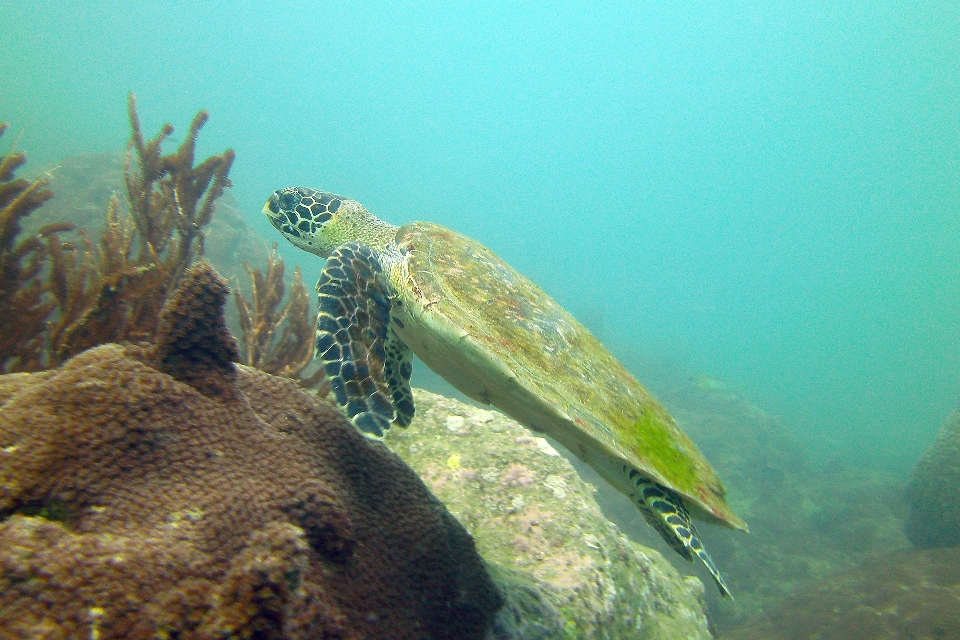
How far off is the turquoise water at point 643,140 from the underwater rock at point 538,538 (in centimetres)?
2922

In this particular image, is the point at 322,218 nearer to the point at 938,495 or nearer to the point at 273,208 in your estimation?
the point at 273,208

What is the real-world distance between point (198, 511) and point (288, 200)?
4.00 m

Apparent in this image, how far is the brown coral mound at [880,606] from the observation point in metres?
6.00

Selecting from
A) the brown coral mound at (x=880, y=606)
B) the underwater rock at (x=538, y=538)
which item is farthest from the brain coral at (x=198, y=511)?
the brown coral mound at (x=880, y=606)

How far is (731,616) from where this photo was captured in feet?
29.8

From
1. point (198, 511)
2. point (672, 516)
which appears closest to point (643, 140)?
point (672, 516)

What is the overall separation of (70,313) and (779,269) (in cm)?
17709

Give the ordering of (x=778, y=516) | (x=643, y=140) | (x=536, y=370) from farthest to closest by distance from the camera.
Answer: (x=643, y=140) < (x=778, y=516) < (x=536, y=370)

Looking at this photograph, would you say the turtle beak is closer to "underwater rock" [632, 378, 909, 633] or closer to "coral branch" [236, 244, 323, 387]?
"coral branch" [236, 244, 323, 387]

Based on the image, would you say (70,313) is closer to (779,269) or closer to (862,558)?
(862,558)

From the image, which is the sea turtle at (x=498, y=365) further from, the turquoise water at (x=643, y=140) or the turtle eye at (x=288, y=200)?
the turquoise water at (x=643, y=140)

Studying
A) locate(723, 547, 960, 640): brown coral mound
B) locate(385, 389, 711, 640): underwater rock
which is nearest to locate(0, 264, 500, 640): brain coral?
locate(385, 389, 711, 640): underwater rock

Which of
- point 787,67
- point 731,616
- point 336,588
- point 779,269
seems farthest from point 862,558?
point 779,269

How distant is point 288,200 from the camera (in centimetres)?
459
